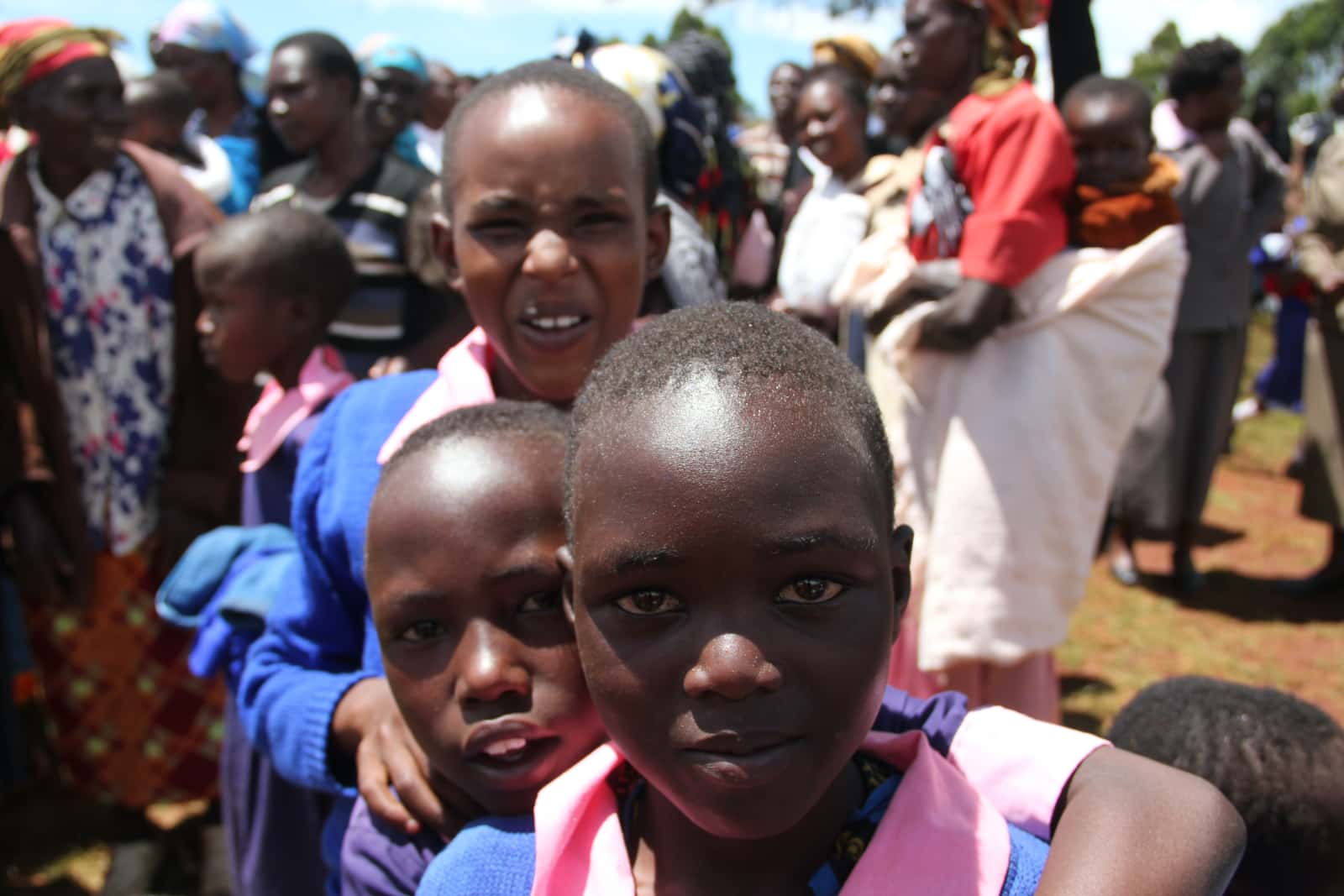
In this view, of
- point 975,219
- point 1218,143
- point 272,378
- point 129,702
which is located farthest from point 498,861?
point 1218,143

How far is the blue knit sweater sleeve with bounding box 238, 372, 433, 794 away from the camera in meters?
A: 1.54

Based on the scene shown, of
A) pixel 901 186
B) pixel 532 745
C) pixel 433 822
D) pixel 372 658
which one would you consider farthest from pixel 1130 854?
pixel 901 186

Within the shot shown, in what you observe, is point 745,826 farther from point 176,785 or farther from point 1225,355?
point 1225,355

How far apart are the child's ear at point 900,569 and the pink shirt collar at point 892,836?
0.15 meters

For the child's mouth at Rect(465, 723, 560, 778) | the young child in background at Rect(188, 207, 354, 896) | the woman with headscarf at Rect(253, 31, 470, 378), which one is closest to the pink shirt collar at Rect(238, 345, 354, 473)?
the young child in background at Rect(188, 207, 354, 896)

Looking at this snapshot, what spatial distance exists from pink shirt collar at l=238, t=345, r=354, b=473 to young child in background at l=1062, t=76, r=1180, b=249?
1.98 metres

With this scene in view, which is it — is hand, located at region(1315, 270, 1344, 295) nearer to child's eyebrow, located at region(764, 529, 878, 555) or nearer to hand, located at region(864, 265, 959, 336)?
hand, located at region(864, 265, 959, 336)

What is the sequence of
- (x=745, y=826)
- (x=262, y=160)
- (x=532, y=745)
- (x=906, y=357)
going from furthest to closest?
(x=262, y=160), (x=906, y=357), (x=532, y=745), (x=745, y=826)

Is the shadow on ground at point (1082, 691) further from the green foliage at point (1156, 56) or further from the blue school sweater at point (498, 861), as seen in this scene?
the green foliage at point (1156, 56)

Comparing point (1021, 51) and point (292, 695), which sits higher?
point (1021, 51)

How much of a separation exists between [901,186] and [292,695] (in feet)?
8.45

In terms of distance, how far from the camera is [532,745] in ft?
4.17

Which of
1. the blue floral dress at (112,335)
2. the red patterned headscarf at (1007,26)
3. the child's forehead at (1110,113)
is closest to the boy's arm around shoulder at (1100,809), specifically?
the child's forehead at (1110,113)

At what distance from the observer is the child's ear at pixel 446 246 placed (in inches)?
67.7
